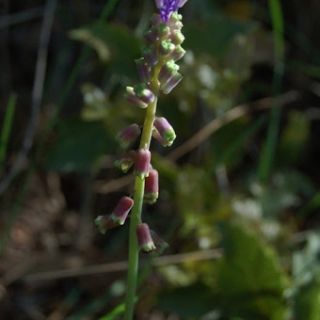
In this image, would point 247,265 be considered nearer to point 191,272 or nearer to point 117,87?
point 191,272

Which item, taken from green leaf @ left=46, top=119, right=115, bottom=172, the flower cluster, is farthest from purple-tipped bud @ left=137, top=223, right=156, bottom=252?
green leaf @ left=46, top=119, right=115, bottom=172

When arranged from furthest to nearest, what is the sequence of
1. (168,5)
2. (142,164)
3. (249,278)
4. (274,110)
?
(274,110)
(249,278)
(142,164)
(168,5)

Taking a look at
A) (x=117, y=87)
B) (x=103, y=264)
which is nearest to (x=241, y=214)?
(x=103, y=264)

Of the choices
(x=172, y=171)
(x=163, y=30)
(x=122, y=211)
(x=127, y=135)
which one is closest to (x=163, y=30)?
(x=163, y=30)

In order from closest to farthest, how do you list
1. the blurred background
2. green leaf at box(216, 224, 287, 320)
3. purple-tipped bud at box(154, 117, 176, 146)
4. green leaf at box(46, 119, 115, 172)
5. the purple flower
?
the purple flower < purple-tipped bud at box(154, 117, 176, 146) < green leaf at box(216, 224, 287, 320) < the blurred background < green leaf at box(46, 119, 115, 172)

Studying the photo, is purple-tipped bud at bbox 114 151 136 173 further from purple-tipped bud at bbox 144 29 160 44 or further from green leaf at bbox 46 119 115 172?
green leaf at bbox 46 119 115 172

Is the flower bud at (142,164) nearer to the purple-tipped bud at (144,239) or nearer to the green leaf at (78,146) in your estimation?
the purple-tipped bud at (144,239)

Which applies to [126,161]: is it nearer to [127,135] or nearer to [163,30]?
[127,135]
